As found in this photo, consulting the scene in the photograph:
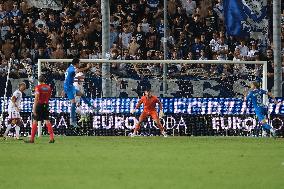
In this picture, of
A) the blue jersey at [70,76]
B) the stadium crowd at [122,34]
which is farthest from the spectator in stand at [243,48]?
the blue jersey at [70,76]

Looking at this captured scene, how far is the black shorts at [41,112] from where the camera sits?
28203mm

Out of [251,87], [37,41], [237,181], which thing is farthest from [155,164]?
[37,41]

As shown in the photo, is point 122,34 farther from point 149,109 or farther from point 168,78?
point 149,109

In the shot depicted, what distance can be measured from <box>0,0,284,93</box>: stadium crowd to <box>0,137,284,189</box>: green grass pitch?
11614 mm

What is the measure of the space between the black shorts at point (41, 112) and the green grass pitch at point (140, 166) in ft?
4.83

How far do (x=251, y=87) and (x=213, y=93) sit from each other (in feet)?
6.85

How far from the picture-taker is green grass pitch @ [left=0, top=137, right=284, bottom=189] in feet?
49.8

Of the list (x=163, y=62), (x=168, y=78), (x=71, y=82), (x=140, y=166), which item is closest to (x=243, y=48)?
(x=168, y=78)

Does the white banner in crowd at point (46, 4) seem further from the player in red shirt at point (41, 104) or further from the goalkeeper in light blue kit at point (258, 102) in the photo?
the player in red shirt at point (41, 104)

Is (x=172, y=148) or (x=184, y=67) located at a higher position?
(x=184, y=67)

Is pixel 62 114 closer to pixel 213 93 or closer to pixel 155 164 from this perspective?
pixel 213 93

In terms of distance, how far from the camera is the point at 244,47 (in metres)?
39.1

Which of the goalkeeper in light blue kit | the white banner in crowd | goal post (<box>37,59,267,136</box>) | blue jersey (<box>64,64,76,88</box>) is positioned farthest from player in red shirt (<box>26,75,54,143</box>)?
the white banner in crowd

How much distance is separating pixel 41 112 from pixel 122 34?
11762 millimetres
